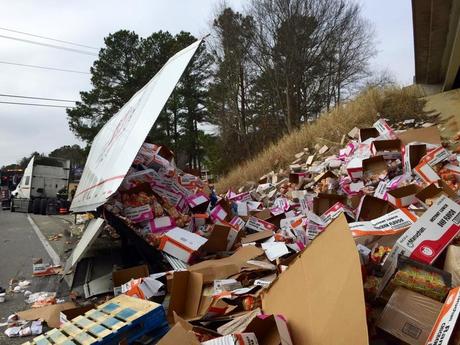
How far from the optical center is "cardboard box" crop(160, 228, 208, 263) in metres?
4.46

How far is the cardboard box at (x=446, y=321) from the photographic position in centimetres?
192

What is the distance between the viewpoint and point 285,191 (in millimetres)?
8070

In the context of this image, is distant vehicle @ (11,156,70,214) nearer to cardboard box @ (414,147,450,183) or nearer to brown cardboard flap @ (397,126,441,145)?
brown cardboard flap @ (397,126,441,145)

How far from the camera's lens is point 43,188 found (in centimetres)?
1869

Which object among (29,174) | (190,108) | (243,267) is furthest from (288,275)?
(190,108)

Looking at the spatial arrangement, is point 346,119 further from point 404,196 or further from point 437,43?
point 404,196

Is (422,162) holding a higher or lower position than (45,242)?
higher

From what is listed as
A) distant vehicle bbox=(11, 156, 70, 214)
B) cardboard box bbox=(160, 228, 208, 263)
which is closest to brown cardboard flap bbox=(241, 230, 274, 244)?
cardboard box bbox=(160, 228, 208, 263)

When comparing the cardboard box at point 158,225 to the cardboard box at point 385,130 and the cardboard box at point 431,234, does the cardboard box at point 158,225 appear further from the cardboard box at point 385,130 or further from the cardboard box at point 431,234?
the cardboard box at point 385,130

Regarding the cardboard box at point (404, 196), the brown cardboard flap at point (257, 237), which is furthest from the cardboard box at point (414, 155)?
the brown cardboard flap at point (257, 237)

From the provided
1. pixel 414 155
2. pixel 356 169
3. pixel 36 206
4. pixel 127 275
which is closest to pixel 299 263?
pixel 127 275

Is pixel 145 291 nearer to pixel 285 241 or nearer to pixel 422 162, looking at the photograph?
pixel 285 241

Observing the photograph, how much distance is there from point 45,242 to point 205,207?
4321mm

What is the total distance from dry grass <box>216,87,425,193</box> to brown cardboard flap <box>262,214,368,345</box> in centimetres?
812
